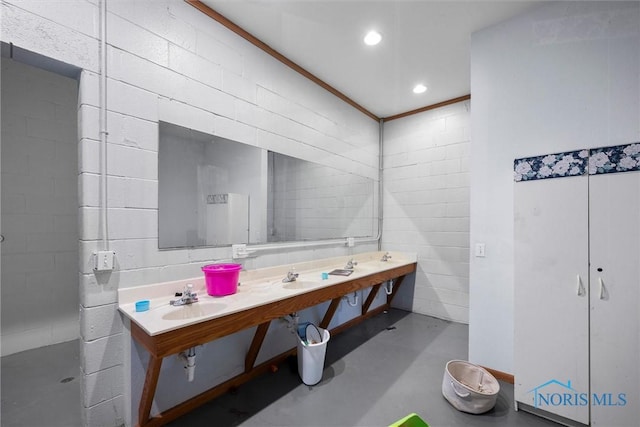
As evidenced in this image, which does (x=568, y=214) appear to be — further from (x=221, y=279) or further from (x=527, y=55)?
(x=221, y=279)

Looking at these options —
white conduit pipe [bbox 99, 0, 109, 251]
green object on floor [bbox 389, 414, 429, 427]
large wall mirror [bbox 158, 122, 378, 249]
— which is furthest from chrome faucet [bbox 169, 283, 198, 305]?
green object on floor [bbox 389, 414, 429, 427]

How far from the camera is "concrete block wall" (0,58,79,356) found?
2.41 meters

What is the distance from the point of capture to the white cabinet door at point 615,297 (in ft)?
4.85

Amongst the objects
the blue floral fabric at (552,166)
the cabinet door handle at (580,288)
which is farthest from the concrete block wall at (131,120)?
the cabinet door handle at (580,288)

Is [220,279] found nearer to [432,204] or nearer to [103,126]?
[103,126]

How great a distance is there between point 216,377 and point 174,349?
2.77 feet

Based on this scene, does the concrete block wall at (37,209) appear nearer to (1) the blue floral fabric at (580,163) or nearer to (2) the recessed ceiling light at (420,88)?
(2) the recessed ceiling light at (420,88)

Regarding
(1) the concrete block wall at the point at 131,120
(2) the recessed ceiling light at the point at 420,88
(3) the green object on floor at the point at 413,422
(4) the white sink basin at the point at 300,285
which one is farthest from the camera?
(2) the recessed ceiling light at the point at 420,88

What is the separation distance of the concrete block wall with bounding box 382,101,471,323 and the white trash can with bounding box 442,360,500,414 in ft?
4.67

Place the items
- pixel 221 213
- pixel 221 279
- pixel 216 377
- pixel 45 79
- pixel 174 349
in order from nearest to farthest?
1. pixel 174 349
2. pixel 221 279
3. pixel 216 377
4. pixel 221 213
5. pixel 45 79

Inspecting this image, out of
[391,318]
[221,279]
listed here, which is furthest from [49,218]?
[391,318]

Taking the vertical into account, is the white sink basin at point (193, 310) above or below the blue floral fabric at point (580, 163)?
below

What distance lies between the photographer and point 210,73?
200cm

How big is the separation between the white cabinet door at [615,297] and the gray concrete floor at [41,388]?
3.17 meters
